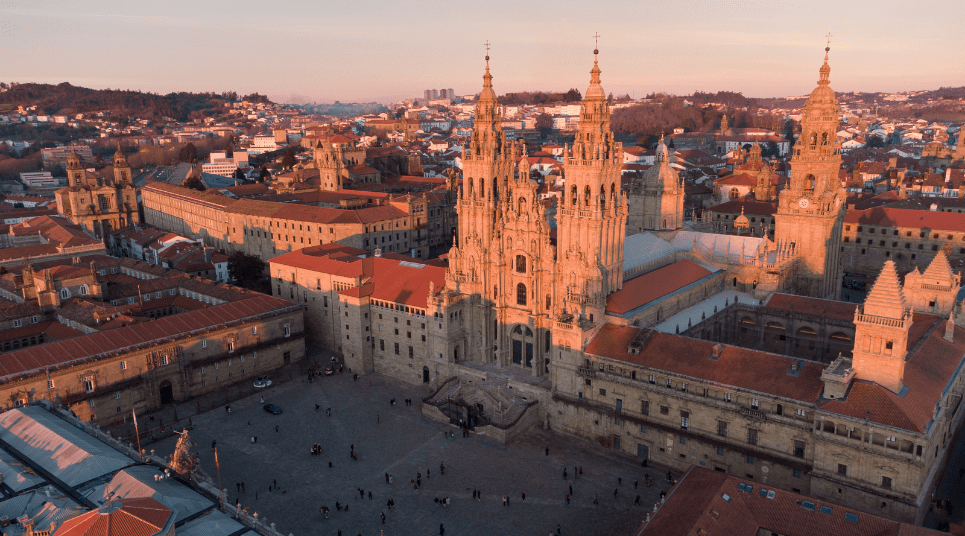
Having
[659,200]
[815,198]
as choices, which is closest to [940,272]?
[815,198]

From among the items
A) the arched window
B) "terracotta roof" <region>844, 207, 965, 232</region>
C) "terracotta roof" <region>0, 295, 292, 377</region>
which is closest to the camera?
"terracotta roof" <region>0, 295, 292, 377</region>

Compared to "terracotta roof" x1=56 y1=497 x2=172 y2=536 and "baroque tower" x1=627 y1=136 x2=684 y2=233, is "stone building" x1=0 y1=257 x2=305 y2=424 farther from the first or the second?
"baroque tower" x1=627 y1=136 x2=684 y2=233

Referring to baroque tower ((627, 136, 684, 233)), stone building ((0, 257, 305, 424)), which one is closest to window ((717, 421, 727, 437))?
baroque tower ((627, 136, 684, 233))

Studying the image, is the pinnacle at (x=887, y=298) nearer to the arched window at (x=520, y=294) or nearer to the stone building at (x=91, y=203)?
the arched window at (x=520, y=294)

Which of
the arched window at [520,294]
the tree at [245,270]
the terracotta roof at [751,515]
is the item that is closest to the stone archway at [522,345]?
the arched window at [520,294]

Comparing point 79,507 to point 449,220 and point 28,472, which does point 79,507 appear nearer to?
point 28,472

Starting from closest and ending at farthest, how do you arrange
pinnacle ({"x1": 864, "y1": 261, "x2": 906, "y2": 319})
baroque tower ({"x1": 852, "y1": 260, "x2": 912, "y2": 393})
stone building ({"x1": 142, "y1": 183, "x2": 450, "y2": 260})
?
baroque tower ({"x1": 852, "y1": 260, "x2": 912, "y2": 393}) → pinnacle ({"x1": 864, "y1": 261, "x2": 906, "y2": 319}) → stone building ({"x1": 142, "y1": 183, "x2": 450, "y2": 260})

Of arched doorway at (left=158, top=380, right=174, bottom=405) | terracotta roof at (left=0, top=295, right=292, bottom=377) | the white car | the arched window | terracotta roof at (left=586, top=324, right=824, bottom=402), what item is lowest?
the white car
